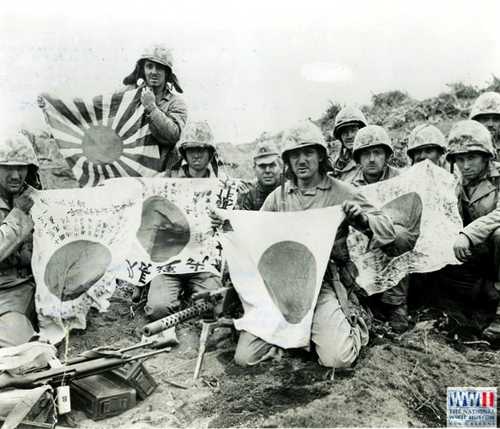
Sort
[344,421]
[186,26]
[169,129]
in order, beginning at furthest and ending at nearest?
[169,129] < [186,26] < [344,421]

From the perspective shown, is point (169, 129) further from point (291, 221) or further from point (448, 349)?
point (448, 349)

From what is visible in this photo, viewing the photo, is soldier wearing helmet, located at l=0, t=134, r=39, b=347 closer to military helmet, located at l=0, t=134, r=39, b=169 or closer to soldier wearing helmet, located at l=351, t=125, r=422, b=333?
military helmet, located at l=0, t=134, r=39, b=169

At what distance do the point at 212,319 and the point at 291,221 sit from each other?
1.31 m

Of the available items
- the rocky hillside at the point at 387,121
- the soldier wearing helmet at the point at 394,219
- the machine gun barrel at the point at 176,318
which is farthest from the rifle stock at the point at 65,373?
the rocky hillside at the point at 387,121

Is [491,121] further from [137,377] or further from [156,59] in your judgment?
[137,377]

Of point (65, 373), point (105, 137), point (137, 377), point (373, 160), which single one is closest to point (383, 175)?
point (373, 160)

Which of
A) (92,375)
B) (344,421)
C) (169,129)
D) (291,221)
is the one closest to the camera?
(344,421)

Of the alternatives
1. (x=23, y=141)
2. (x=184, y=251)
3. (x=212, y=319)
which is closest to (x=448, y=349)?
(x=212, y=319)

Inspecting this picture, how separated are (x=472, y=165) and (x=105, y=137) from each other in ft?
13.1

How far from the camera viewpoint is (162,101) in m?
6.96

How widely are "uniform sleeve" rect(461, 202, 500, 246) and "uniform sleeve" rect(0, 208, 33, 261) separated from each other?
439cm

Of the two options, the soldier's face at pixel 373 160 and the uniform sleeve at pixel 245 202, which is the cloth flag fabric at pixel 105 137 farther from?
the soldier's face at pixel 373 160

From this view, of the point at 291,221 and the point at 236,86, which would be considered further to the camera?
the point at 236,86

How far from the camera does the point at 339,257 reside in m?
5.70
